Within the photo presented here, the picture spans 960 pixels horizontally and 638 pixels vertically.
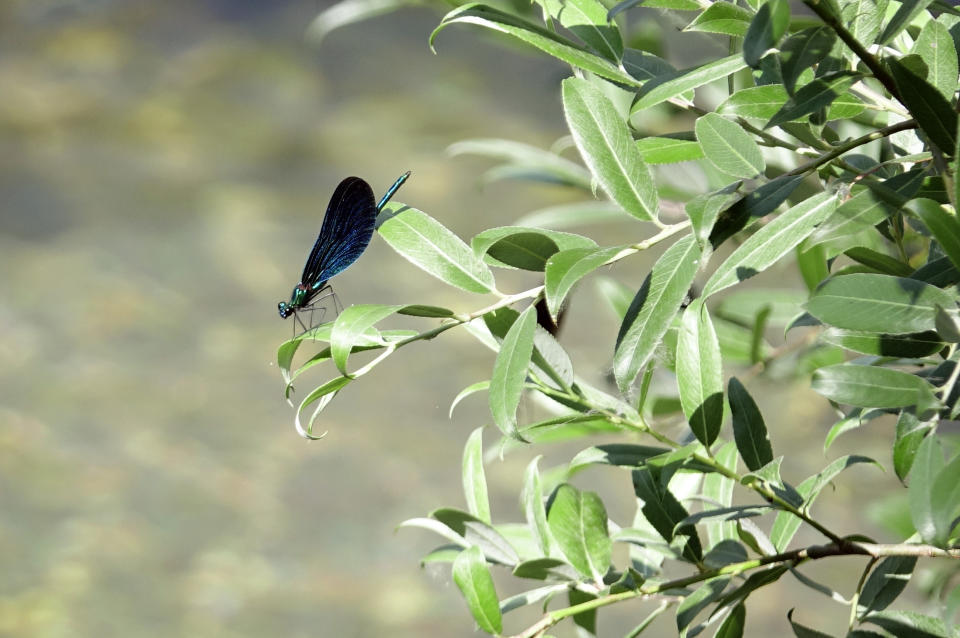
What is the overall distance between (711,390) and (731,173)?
0.10m

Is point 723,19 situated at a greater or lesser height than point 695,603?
greater

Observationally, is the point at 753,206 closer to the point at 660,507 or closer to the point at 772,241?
the point at 772,241

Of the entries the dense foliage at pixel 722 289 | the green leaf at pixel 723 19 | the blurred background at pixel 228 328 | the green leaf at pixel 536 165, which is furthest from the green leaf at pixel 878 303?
the blurred background at pixel 228 328

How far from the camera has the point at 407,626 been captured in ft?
6.01

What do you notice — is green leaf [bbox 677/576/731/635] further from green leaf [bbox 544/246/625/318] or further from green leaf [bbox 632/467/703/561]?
green leaf [bbox 544/246/625/318]

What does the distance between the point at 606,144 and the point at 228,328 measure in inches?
81.3

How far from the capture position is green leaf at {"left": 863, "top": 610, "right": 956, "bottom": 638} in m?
0.42

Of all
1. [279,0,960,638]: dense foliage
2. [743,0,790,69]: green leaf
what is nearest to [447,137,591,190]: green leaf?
[279,0,960,638]: dense foliage

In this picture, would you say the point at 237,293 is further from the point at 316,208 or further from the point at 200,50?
the point at 200,50

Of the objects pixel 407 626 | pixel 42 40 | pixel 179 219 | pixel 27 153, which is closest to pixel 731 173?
pixel 407 626

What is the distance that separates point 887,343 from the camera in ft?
1.25

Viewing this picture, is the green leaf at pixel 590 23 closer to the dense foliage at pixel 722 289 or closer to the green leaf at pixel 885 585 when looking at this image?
the dense foliage at pixel 722 289

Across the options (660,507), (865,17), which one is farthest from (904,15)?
(660,507)

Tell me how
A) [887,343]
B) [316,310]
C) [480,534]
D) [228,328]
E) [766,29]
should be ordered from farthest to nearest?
1. [228,328]
2. [316,310]
3. [480,534]
4. [887,343]
5. [766,29]
